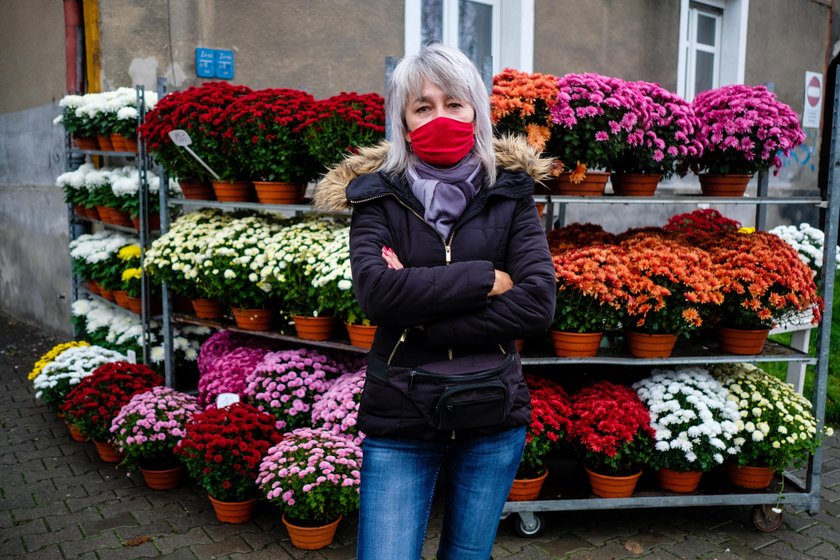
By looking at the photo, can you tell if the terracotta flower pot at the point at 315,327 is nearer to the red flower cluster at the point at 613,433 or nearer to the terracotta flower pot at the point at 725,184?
the red flower cluster at the point at 613,433

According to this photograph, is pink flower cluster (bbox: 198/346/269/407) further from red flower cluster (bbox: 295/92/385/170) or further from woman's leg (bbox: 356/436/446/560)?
woman's leg (bbox: 356/436/446/560)

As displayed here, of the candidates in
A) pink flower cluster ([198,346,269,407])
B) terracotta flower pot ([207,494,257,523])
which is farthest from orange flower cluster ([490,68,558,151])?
terracotta flower pot ([207,494,257,523])

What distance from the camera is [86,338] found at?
6.61 meters

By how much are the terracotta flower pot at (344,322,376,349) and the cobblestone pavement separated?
942 mm

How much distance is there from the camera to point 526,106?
3666 millimetres

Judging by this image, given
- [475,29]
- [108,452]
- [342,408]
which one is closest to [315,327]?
[342,408]

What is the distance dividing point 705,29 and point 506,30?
13.3 feet

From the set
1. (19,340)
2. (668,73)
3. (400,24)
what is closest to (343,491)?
(400,24)

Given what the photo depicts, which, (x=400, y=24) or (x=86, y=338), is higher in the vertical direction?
(x=400, y=24)

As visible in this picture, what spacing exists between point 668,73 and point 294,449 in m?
8.06

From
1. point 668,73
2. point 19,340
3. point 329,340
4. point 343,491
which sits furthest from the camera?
point 668,73

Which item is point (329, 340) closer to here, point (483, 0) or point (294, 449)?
point (294, 449)

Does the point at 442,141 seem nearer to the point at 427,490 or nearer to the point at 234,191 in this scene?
the point at 427,490

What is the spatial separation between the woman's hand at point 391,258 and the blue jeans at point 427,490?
0.51 metres
